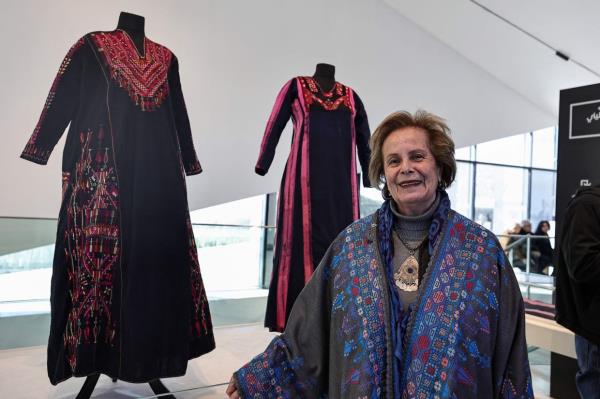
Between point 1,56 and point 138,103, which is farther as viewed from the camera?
point 1,56

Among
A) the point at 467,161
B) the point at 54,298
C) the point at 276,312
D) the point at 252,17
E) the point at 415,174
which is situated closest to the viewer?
the point at 415,174

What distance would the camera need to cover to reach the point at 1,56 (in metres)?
3.39

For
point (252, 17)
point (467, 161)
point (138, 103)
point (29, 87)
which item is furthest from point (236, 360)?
point (467, 161)

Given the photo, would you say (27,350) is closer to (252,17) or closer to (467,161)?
(252,17)

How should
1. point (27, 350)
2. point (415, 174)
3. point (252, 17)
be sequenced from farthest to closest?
point (252, 17) < point (27, 350) < point (415, 174)

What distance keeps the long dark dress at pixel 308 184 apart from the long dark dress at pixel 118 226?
1.81 feet

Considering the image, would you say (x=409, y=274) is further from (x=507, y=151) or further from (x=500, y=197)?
(x=500, y=197)

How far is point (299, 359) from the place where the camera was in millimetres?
1410

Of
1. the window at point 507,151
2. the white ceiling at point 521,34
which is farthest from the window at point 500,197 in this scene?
the white ceiling at point 521,34

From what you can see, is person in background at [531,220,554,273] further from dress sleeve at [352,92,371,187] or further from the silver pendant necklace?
the silver pendant necklace

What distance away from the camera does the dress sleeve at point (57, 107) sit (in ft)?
6.59

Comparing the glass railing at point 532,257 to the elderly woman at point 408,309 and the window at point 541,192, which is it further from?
the window at point 541,192

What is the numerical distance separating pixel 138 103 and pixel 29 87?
1937 millimetres

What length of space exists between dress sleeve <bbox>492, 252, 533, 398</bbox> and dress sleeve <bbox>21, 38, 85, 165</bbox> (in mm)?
1685
